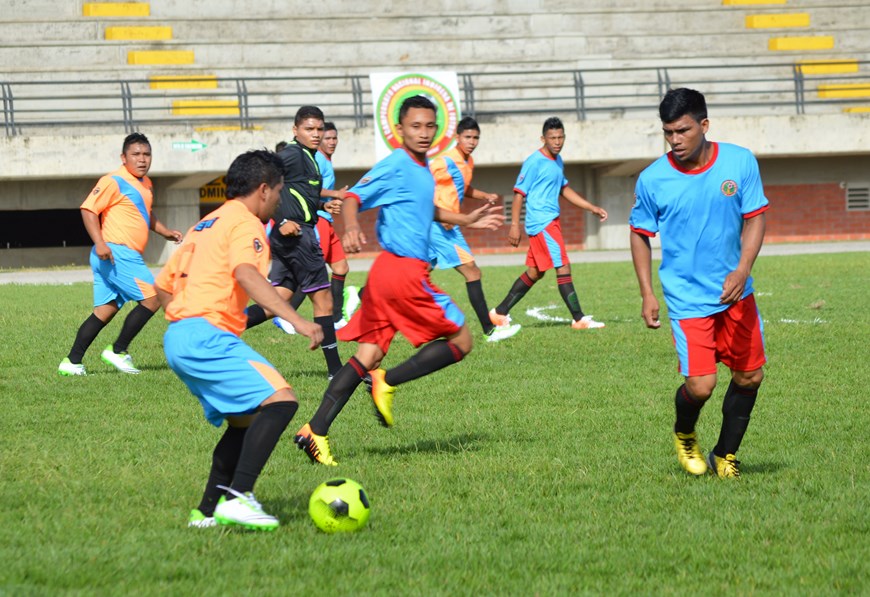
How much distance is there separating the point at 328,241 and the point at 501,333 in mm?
1918

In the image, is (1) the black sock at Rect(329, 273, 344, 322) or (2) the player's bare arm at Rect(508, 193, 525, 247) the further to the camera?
(1) the black sock at Rect(329, 273, 344, 322)

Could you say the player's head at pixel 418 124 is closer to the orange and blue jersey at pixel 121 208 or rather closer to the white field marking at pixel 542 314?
the orange and blue jersey at pixel 121 208

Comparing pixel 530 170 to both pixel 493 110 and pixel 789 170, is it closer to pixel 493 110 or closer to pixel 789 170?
pixel 493 110

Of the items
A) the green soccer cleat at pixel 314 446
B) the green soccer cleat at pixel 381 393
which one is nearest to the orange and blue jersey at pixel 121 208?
the green soccer cleat at pixel 381 393

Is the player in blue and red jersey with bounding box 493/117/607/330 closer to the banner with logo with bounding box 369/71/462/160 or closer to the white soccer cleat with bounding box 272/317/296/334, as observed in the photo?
the white soccer cleat with bounding box 272/317/296/334

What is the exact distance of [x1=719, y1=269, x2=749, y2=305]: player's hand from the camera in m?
5.49

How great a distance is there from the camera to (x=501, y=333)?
37.8ft

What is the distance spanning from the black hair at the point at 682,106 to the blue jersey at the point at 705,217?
243mm

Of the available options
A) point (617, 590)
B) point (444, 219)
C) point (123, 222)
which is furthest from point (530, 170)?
point (617, 590)

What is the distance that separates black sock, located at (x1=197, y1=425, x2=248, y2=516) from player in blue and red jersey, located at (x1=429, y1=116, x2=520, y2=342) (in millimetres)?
6589

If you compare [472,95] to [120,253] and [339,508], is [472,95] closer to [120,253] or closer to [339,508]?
[120,253]

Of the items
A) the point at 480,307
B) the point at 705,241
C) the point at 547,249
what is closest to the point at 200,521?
the point at 705,241

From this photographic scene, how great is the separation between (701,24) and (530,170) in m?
21.6

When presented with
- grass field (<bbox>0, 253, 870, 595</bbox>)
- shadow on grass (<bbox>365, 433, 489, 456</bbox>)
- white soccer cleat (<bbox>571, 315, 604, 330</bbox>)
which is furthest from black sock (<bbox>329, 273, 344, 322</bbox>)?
shadow on grass (<bbox>365, 433, 489, 456</bbox>)
